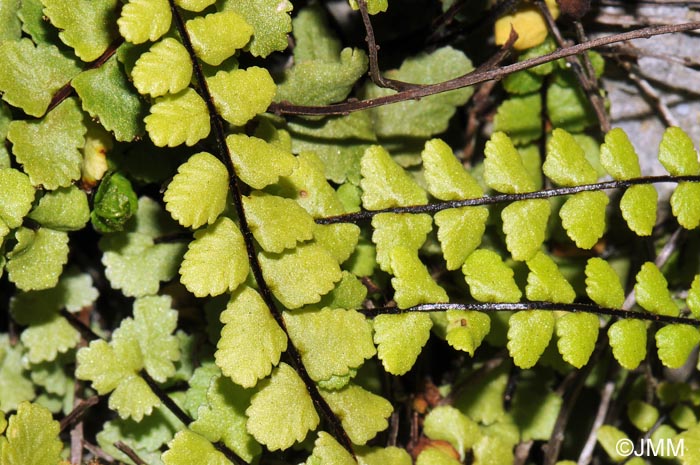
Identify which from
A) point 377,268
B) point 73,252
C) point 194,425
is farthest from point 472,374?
point 73,252

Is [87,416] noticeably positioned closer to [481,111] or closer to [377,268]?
[377,268]

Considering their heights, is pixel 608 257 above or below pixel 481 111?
below

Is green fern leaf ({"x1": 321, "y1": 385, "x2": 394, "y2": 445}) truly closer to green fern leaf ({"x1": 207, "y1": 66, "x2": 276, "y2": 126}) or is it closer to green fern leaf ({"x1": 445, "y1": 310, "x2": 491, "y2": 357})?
green fern leaf ({"x1": 445, "y1": 310, "x2": 491, "y2": 357})

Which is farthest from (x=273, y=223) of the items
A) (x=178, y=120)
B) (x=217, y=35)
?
(x=217, y=35)

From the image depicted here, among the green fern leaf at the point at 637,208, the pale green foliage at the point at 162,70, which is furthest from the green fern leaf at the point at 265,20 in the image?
the green fern leaf at the point at 637,208

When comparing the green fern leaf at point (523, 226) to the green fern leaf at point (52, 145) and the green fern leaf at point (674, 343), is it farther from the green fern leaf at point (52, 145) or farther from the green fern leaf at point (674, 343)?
the green fern leaf at point (52, 145)

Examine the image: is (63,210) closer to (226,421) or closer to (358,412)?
(226,421)
